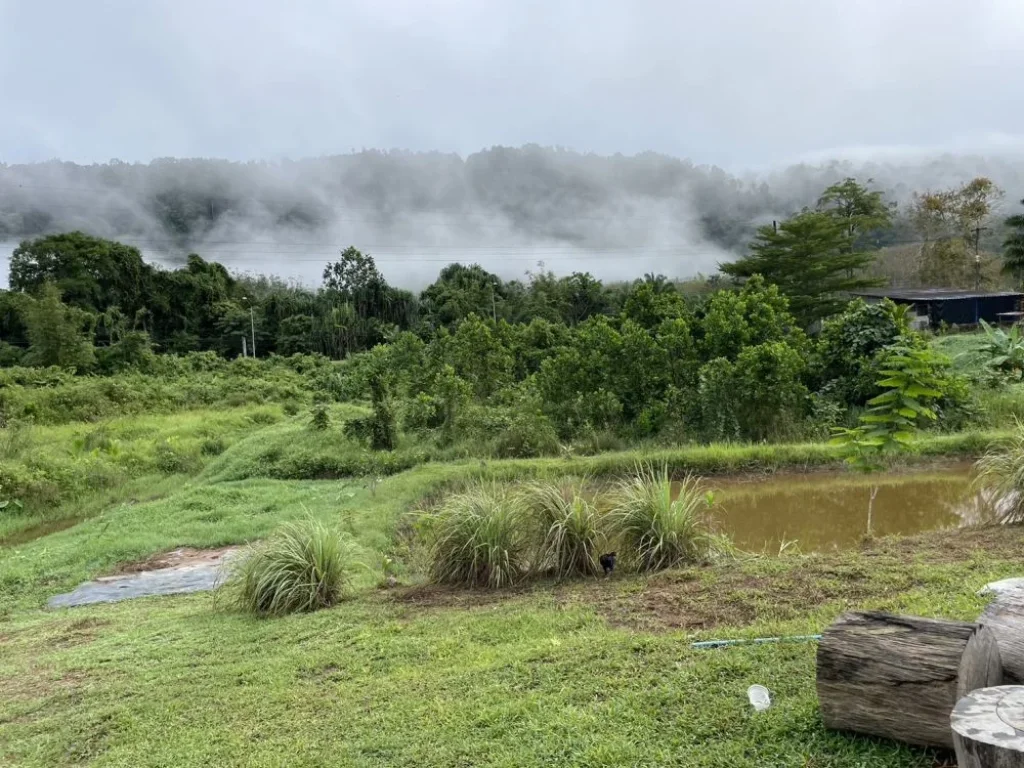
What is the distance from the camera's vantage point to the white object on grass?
2848mm

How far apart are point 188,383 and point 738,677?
28.3m

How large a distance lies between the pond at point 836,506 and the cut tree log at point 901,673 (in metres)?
4.46

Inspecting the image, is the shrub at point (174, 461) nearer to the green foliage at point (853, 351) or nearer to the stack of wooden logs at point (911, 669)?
the green foliage at point (853, 351)

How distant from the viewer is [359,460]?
13.1 metres

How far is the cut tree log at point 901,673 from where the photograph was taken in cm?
238

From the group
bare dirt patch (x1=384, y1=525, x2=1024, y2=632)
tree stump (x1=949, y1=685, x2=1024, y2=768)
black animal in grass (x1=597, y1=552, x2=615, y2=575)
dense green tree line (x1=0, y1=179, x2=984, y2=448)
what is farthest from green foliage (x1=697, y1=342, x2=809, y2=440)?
tree stump (x1=949, y1=685, x2=1024, y2=768)

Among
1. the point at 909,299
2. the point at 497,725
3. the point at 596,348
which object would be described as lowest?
the point at 497,725

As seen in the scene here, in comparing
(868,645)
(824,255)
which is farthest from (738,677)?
(824,255)

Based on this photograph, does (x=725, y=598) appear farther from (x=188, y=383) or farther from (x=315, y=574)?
(x=188, y=383)

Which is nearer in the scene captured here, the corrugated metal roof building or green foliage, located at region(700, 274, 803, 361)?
green foliage, located at region(700, 274, 803, 361)

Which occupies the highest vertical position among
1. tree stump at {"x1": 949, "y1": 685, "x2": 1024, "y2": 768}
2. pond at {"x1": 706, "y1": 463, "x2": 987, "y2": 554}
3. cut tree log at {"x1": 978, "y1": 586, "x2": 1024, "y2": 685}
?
tree stump at {"x1": 949, "y1": 685, "x2": 1024, "y2": 768}

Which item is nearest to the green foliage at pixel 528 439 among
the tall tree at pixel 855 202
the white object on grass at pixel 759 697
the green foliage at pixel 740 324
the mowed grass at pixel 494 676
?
the green foliage at pixel 740 324

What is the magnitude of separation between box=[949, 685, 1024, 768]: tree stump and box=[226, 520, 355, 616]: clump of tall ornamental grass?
179 inches

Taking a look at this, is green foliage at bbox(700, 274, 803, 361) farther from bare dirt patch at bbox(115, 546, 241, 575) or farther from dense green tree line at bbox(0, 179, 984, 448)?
bare dirt patch at bbox(115, 546, 241, 575)
